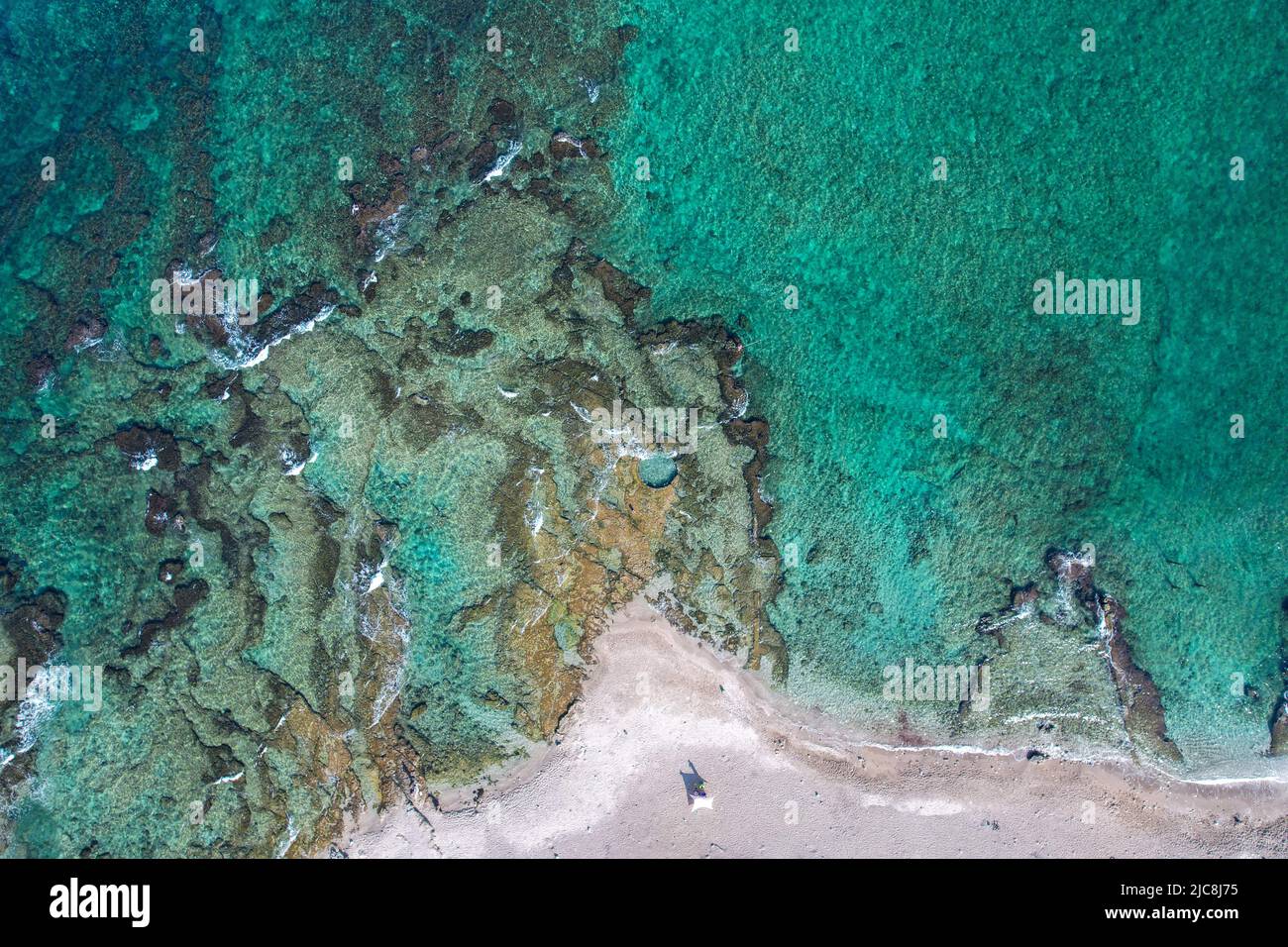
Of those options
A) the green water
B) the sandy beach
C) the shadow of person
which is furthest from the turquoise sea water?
the shadow of person

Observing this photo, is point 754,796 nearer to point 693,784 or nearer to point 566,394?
point 693,784

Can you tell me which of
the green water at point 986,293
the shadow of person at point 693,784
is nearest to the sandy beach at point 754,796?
the shadow of person at point 693,784

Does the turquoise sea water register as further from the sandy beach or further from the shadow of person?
the shadow of person

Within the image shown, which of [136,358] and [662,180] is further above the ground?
[662,180]

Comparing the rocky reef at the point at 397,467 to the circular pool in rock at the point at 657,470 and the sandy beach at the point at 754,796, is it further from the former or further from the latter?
the sandy beach at the point at 754,796

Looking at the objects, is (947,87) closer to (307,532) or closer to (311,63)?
(311,63)
